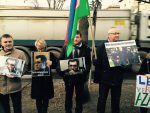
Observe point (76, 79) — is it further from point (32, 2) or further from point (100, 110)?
point (32, 2)

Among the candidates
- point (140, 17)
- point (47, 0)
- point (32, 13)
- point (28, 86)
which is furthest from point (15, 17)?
point (47, 0)

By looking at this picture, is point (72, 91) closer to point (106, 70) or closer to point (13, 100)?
point (106, 70)

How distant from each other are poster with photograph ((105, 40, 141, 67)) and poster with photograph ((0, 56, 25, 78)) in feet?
5.46

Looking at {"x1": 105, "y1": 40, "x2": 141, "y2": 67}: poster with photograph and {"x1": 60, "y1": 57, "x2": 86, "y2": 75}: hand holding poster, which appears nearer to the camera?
{"x1": 105, "y1": 40, "x2": 141, "y2": 67}: poster with photograph

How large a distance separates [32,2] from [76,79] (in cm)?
3685

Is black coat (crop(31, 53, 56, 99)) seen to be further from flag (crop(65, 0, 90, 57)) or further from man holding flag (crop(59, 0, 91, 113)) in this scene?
flag (crop(65, 0, 90, 57))

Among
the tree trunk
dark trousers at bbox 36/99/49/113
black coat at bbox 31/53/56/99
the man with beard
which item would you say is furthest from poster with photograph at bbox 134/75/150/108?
the tree trunk

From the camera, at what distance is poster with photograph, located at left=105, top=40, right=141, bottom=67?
7.25 m

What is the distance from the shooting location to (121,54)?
732 centimetres

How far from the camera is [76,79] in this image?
299 inches

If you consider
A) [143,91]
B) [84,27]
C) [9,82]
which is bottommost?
[143,91]

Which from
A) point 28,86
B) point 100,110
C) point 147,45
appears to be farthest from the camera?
point 147,45

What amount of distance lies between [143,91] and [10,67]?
94.3 inches

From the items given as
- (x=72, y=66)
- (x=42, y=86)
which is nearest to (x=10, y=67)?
(x=42, y=86)
